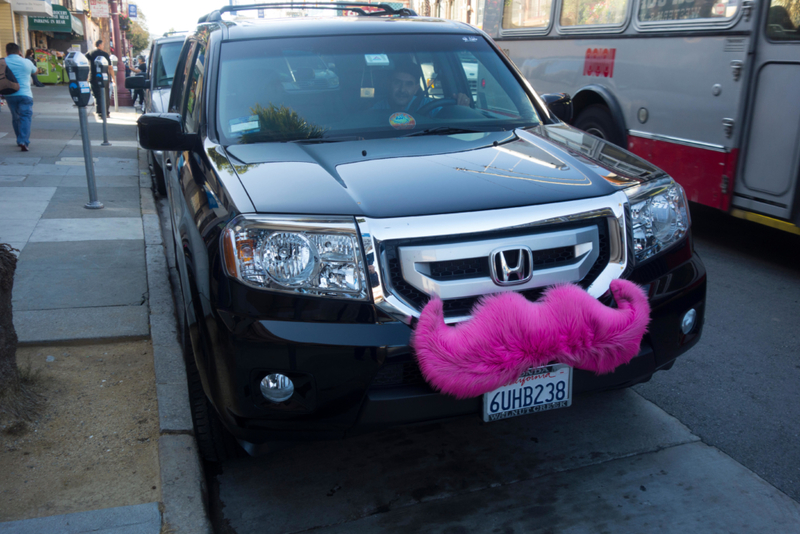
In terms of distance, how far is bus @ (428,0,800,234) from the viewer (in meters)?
5.35

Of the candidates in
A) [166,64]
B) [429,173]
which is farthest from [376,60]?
[166,64]

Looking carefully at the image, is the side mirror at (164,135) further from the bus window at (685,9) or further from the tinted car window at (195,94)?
the bus window at (685,9)

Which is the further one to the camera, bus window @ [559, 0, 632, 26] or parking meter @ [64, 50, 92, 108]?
parking meter @ [64, 50, 92, 108]

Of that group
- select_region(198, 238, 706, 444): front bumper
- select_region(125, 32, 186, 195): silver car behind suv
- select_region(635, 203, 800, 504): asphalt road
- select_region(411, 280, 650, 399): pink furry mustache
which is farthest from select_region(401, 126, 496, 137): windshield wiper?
select_region(125, 32, 186, 195): silver car behind suv

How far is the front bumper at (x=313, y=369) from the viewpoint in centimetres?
228

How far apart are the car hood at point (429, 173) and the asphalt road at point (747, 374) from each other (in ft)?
4.16

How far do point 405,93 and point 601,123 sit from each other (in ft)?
14.4

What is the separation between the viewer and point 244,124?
3.33 metres

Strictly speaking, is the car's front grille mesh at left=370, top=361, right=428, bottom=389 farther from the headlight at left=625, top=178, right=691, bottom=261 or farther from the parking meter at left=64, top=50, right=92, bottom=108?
the parking meter at left=64, top=50, right=92, bottom=108

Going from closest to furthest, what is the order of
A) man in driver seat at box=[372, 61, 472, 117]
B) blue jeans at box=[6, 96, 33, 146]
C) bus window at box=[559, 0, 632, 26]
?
man in driver seat at box=[372, 61, 472, 117]
bus window at box=[559, 0, 632, 26]
blue jeans at box=[6, 96, 33, 146]

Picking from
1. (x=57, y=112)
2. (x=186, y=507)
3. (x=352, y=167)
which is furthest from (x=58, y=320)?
(x=57, y=112)

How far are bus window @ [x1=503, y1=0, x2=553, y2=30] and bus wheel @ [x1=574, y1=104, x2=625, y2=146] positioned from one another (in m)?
1.27

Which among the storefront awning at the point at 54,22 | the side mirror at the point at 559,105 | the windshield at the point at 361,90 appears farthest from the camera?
the storefront awning at the point at 54,22

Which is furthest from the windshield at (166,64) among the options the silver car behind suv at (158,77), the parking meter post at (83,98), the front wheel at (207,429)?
the front wheel at (207,429)
